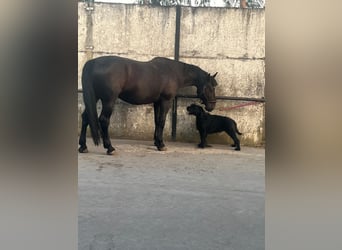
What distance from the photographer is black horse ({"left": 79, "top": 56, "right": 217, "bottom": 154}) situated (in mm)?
2705

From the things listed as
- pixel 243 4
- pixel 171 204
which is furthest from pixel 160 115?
pixel 171 204

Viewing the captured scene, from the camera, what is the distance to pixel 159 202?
150 centimetres

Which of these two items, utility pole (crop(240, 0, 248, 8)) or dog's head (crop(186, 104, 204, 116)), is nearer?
dog's head (crop(186, 104, 204, 116))

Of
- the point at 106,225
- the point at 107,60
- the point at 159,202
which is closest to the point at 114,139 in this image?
the point at 107,60

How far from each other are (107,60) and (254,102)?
4.55ft

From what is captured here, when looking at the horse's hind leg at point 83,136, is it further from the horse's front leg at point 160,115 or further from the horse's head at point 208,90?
the horse's head at point 208,90

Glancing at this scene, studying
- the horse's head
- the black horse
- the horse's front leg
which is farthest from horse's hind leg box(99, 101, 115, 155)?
the horse's head

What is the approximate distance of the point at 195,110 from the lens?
11.1 ft

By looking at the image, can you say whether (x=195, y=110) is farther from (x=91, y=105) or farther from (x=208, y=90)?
(x=91, y=105)

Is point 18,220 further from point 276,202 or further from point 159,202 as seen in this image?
point 159,202

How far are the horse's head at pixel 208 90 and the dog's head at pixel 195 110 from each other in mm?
129

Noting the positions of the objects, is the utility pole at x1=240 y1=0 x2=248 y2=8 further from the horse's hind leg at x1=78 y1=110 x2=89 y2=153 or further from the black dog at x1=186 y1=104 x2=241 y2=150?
the horse's hind leg at x1=78 y1=110 x2=89 y2=153

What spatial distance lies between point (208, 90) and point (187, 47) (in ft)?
1.55

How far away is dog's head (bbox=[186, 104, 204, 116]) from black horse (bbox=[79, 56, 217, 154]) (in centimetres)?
14
